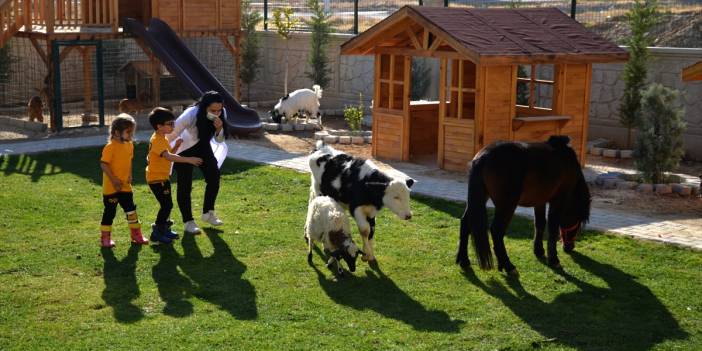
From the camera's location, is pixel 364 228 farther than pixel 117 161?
No

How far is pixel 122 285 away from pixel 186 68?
11831 millimetres

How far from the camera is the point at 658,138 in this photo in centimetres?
1416

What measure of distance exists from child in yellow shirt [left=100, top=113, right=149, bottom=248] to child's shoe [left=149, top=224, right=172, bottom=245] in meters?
0.31

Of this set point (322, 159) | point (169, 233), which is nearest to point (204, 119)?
point (169, 233)

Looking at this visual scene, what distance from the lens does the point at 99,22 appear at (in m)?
19.8

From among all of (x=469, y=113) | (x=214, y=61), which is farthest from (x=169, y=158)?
(x=214, y=61)

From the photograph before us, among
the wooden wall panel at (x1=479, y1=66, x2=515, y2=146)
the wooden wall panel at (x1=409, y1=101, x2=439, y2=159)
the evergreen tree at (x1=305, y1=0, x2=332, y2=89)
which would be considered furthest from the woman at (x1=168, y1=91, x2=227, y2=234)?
the evergreen tree at (x1=305, y1=0, x2=332, y2=89)

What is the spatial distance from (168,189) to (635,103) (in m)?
10.6

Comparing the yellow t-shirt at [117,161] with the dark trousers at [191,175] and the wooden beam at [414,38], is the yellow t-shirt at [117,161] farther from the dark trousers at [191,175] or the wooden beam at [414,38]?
the wooden beam at [414,38]

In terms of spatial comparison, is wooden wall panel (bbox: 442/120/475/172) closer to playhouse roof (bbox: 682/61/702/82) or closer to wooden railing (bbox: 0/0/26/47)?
playhouse roof (bbox: 682/61/702/82)

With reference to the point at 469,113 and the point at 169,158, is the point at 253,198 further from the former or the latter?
the point at 469,113

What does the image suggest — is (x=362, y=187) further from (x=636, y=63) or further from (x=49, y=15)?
(x=49, y=15)

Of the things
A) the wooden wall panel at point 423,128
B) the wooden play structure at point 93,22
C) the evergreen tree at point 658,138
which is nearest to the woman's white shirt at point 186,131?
the wooden wall panel at point 423,128

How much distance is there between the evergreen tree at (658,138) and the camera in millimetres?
14070
